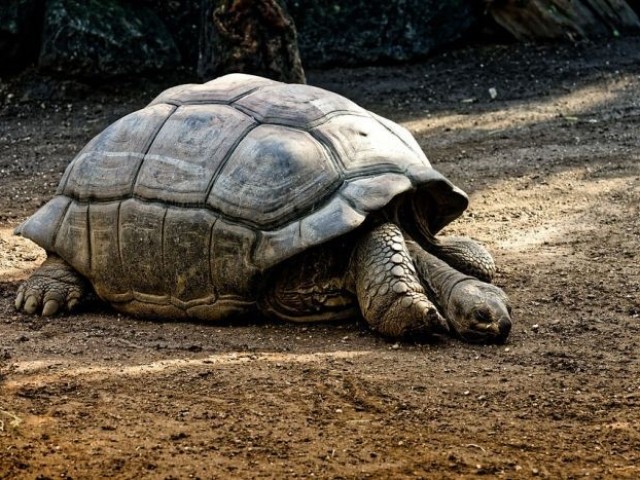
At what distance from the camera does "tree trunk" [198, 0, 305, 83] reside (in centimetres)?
839

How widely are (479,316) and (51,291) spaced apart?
2085 mm

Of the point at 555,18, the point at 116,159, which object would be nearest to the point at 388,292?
the point at 116,159

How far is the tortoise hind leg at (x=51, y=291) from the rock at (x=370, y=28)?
573cm

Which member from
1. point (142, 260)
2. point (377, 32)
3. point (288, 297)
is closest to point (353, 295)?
point (288, 297)

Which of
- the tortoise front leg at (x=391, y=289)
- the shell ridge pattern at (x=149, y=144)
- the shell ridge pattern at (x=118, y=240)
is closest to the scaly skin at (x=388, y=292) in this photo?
the tortoise front leg at (x=391, y=289)

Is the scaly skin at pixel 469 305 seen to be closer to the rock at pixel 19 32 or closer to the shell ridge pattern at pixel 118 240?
the shell ridge pattern at pixel 118 240

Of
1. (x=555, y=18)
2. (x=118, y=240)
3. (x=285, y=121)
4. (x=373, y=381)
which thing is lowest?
(x=373, y=381)

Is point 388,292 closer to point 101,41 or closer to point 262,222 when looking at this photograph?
point 262,222

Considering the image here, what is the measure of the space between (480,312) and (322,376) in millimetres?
788

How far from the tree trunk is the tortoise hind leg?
352 centimetres

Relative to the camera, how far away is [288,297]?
5.01 metres

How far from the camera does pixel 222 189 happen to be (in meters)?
4.95

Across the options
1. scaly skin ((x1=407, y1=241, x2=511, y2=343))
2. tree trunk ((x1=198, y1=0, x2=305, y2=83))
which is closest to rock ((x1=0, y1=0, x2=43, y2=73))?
tree trunk ((x1=198, y1=0, x2=305, y2=83))

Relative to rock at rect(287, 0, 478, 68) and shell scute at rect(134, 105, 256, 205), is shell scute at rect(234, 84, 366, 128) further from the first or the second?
rock at rect(287, 0, 478, 68)
